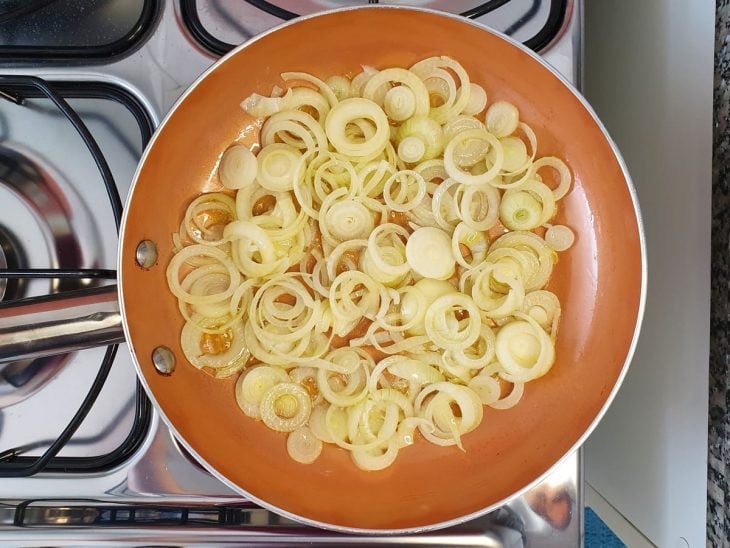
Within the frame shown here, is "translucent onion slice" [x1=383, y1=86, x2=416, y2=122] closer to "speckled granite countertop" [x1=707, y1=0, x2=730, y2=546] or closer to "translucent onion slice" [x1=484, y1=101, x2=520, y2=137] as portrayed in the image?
"translucent onion slice" [x1=484, y1=101, x2=520, y2=137]

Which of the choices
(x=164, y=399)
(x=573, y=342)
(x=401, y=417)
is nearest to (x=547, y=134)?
(x=573, y=342)

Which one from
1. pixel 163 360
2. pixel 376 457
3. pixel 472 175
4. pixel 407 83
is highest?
pixel 407 83

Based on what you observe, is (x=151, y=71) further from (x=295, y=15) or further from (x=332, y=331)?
(x=332, y=331)

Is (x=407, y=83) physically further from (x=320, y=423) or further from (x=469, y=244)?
(x=320, y=423)

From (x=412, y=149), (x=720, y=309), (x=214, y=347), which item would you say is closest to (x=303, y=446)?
(x=214, y=347)

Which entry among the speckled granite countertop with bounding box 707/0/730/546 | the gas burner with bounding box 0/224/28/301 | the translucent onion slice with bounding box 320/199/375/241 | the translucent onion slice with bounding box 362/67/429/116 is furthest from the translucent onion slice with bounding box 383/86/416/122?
the gas burner with bounding box 0/224/28/301

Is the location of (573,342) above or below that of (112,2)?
below
